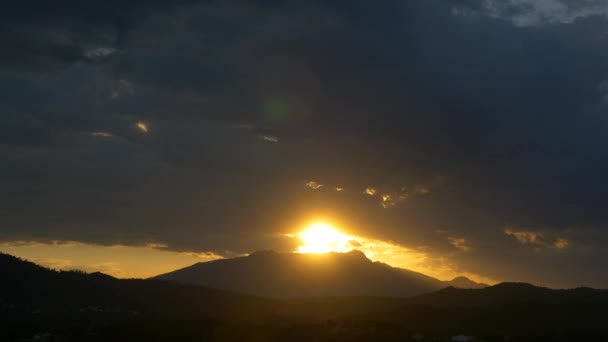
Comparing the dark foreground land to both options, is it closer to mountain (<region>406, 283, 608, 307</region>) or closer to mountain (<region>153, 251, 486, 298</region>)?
A: mountain (<region>406, 283, 608, 307</region>)

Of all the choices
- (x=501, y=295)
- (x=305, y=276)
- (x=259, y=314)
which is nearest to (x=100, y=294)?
(x=259, y=314)

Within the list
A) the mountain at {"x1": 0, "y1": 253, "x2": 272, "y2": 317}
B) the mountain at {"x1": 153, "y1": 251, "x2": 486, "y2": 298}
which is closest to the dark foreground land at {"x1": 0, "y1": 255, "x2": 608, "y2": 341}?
the mountain at {"x1": 0, "y1": 253, "x2": 272, "y2": 317}

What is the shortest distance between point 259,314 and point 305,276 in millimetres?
70107

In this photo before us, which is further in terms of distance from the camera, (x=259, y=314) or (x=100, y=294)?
(x=100, y=294)

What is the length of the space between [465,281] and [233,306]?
5332 inches

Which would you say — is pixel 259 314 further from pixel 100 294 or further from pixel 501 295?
pixel 501 295

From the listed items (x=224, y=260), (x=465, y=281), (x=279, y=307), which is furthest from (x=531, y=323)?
(x=465, y=281)

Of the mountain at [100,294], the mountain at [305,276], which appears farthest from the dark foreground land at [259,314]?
the mountain at [305,276]

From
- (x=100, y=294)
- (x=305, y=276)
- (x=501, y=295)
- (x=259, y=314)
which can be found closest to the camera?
(x=259, y=314)

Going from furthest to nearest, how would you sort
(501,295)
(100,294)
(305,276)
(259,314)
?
1. (305,276)
2. (100,294)
3. (501,295)
4. (259,314)

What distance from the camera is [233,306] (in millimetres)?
68625

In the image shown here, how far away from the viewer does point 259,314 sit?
63.2m

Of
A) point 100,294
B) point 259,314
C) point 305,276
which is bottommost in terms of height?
point 259,314

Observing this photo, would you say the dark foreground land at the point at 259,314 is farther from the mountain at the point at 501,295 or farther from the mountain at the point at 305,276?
the mountain at the point at 305,276
